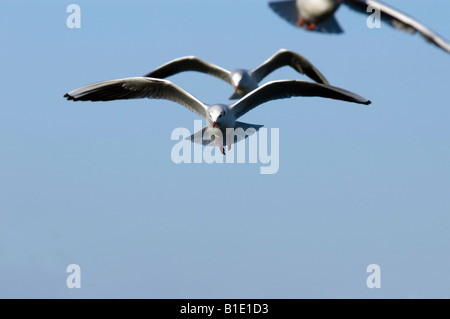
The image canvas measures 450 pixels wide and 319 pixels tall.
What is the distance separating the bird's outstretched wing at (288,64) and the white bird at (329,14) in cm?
303

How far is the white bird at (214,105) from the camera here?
32.8 feet

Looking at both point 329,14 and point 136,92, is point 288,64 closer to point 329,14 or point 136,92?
point 136,92

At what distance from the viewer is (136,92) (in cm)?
1076

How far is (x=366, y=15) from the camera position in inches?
376

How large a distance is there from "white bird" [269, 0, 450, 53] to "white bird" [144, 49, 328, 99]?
2761 millimetres

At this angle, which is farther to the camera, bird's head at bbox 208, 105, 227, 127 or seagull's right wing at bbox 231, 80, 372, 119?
seagull's right wing at bbox 231, 80, 372, 119

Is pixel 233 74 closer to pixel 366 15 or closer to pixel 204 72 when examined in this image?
pixel 204 72

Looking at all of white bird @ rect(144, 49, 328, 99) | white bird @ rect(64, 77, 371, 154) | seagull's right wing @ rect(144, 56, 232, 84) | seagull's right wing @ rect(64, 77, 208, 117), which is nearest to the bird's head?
white bird @ rect(64, 77, 371, 154)

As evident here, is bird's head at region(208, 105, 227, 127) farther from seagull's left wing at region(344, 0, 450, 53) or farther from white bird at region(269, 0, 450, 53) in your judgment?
seagull's left wing at region(344, 0, 450, 53)

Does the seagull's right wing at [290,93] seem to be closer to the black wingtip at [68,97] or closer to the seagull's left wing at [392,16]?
the seagull's left wing at [392,16]

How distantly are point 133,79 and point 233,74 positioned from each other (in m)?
2.52

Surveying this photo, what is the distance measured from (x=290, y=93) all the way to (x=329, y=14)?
144 cm

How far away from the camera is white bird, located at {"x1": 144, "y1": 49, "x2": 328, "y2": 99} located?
12.7m

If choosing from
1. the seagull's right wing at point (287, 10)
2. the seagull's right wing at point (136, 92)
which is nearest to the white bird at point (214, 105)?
the seagull's right wing at point (136, 92)
